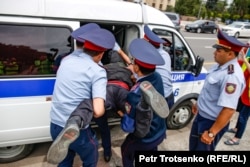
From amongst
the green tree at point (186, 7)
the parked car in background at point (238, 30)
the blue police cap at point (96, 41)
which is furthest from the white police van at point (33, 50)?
the green tree at point (186, 7)

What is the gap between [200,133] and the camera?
311 cm

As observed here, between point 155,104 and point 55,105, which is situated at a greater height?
point 155,104

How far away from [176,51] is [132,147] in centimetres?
208

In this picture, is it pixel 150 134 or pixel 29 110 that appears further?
pixel 29 110

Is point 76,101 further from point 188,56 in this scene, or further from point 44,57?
point 188,56

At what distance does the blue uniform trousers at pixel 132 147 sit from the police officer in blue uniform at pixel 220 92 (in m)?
0.56

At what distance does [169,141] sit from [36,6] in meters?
3.01

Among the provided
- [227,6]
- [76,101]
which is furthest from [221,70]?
[227,6]

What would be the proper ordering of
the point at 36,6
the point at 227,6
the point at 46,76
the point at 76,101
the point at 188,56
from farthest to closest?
the point at 227,6 < the point at 188,56 < the point at 46,76 < the point at 36,6 < the point at 76,101

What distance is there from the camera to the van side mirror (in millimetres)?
4039

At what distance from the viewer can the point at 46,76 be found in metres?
3.12

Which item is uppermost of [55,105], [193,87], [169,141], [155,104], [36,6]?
[36,6]

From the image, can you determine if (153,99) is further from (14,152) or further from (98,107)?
(14,152)

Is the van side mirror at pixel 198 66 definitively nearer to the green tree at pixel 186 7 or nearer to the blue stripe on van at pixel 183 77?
the blue stripe on van at pixel 183 77
